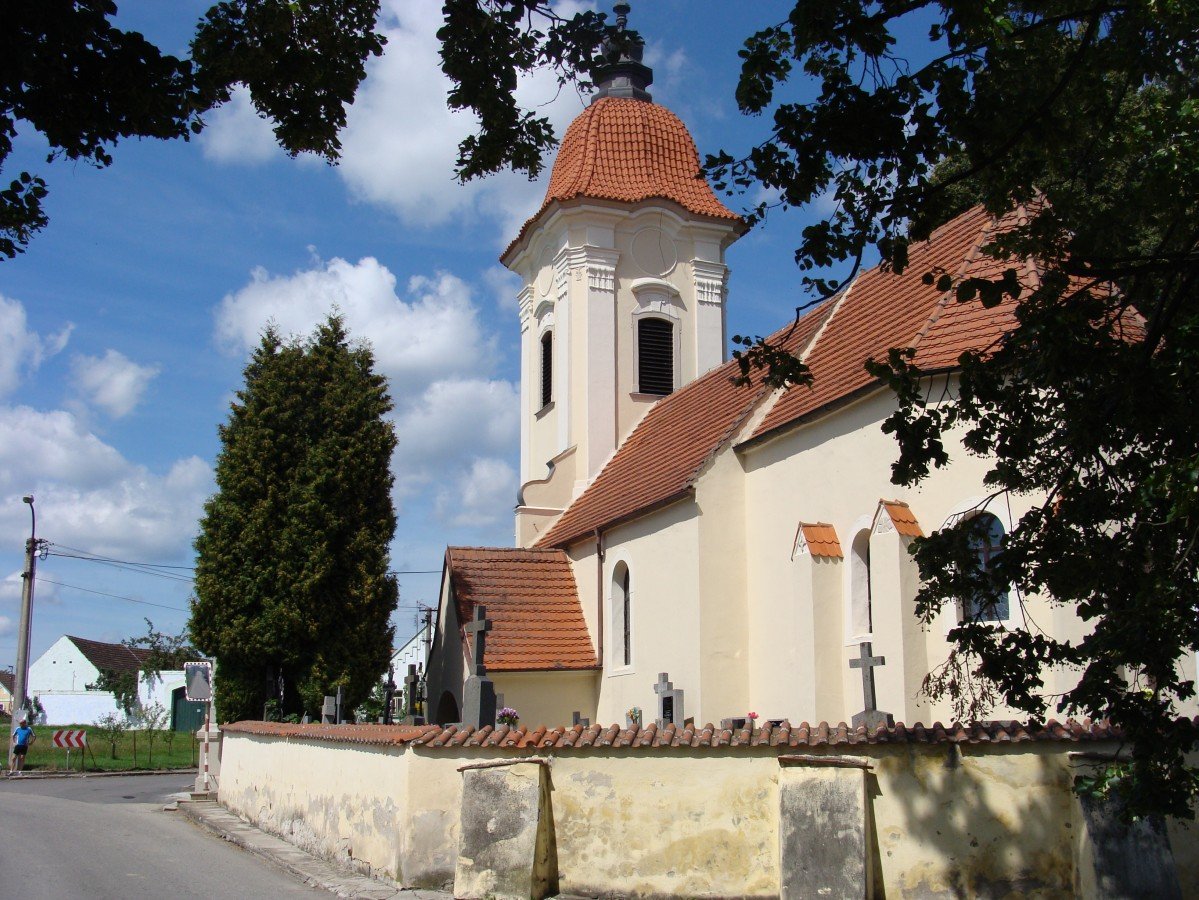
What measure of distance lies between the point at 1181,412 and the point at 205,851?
41.9ft

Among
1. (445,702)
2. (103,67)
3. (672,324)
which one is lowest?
(445,702)

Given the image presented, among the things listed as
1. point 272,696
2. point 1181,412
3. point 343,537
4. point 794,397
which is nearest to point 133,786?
point 272,696

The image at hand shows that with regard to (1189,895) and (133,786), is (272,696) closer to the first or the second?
(133,786)

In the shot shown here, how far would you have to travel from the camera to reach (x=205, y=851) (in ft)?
48.8

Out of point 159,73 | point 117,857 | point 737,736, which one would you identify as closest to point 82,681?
point 117,857

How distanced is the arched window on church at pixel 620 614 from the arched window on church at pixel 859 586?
589cm

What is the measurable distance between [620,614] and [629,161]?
1120 centimetres

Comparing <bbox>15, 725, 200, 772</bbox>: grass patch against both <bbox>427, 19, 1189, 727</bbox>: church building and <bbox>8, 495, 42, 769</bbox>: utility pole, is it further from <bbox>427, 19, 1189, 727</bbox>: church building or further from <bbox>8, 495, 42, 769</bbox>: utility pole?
<bbox>427, 19, 1189, 727</bbox>: church building

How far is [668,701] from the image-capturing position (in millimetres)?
15883

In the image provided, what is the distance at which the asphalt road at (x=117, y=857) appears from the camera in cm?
1159

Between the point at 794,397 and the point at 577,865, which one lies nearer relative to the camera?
the point at 577,865

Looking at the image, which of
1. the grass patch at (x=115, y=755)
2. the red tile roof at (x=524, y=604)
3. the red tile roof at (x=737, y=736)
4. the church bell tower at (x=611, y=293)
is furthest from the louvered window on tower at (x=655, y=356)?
the grass patch at (x=115, y=755)

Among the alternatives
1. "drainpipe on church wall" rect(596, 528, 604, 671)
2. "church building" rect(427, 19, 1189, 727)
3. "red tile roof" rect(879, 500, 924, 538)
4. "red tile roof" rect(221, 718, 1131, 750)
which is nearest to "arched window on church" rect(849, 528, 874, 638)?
"church building" rect(427, 19, 1189, 727)

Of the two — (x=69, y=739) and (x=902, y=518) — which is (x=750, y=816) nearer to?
(x=902, y=518)
